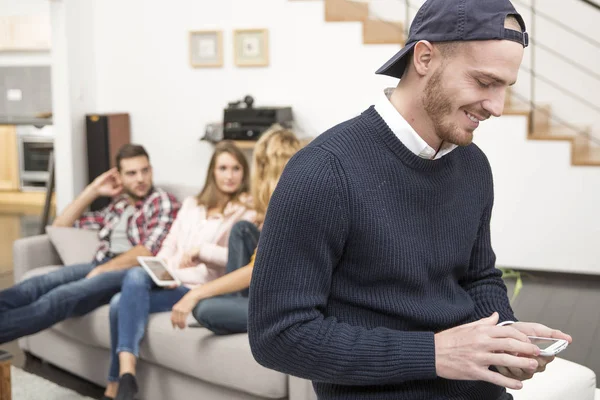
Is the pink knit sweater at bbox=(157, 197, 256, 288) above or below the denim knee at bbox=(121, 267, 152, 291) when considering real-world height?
above

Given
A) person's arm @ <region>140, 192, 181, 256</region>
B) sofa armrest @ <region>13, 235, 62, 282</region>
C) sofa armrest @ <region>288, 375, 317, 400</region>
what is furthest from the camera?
sofa armrest @ <region>13, 235, 62, 282</region>

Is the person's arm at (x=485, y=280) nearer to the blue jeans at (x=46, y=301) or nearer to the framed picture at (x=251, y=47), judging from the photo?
the blue jeans at (x=46, y=301)

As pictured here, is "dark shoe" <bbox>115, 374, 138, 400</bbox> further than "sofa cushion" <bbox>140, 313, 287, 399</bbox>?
Yes

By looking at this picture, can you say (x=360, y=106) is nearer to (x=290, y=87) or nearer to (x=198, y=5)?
(x=290, y=87)

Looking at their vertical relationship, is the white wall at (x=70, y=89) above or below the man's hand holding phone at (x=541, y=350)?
above

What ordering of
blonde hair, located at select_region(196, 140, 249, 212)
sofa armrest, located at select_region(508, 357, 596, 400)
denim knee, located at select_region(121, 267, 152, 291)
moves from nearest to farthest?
sofa armrest, located at select_region(508, 357, 596, 400) → denim knee, located at select_region(121, 267, 152, 291) → blonde hair, located at select_region(196, 140, 249, 212)

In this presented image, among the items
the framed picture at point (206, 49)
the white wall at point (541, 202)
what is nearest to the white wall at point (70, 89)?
the framed picture at point (206, 49)

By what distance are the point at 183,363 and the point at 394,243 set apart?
2.06 m

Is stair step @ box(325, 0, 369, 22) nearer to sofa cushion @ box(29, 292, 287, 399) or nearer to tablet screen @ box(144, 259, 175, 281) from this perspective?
tablet screen @ box(144, 259, 175, 281)

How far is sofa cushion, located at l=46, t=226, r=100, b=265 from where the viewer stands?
429 cm

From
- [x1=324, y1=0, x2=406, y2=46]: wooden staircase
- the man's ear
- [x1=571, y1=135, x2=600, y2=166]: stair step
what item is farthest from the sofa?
[x1=571, y1=135, x2=600, y2=166]: stair step

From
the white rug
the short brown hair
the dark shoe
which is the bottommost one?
the white rug

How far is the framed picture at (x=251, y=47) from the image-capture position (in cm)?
636

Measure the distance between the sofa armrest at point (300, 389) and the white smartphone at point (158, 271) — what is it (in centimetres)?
85
